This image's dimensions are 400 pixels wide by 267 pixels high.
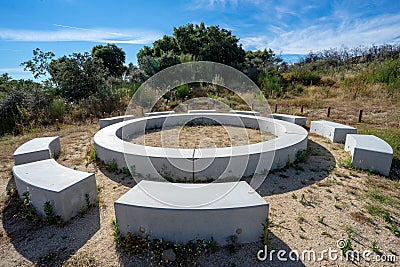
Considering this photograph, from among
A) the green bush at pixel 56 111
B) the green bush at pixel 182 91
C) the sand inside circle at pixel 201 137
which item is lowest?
the sand inside circle at pixel 201 137

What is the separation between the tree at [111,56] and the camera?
81.8ft

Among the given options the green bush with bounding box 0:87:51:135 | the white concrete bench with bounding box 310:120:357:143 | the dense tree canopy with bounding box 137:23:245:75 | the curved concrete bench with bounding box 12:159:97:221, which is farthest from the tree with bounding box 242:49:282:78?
the curved concrete bench with bounding box 12:159:97:221

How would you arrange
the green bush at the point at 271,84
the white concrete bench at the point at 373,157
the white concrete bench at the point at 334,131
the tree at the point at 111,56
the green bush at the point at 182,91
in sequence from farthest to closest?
1. the tree at the point at 111,56
2. the green bush at the point at 271,84
3. the green bush at the point at 182,91
4. the white concrete bench at the point at 334,131
5. the white concrete bench at the point at 373,157

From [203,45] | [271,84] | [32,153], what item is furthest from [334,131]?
[203,45]

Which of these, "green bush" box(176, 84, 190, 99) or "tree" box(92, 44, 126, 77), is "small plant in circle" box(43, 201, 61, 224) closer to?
"green bush" box(176, 84, 190, 99)

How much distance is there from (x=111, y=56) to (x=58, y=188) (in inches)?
1028

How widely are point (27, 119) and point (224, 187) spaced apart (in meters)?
9.56

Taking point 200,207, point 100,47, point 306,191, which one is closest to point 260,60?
point 100,47

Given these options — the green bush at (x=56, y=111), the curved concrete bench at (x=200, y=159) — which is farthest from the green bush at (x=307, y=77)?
the green bush at (x=56, y=111)

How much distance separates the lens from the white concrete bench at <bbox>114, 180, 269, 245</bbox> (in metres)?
2.27

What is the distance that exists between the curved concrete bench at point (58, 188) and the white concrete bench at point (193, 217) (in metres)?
0.85

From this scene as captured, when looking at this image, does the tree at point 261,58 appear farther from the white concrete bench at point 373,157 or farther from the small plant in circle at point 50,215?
the small plant in circle at point 50,215

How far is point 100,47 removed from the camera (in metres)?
25.6

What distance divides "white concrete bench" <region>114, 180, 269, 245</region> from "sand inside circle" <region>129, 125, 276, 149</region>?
9.39 ft
